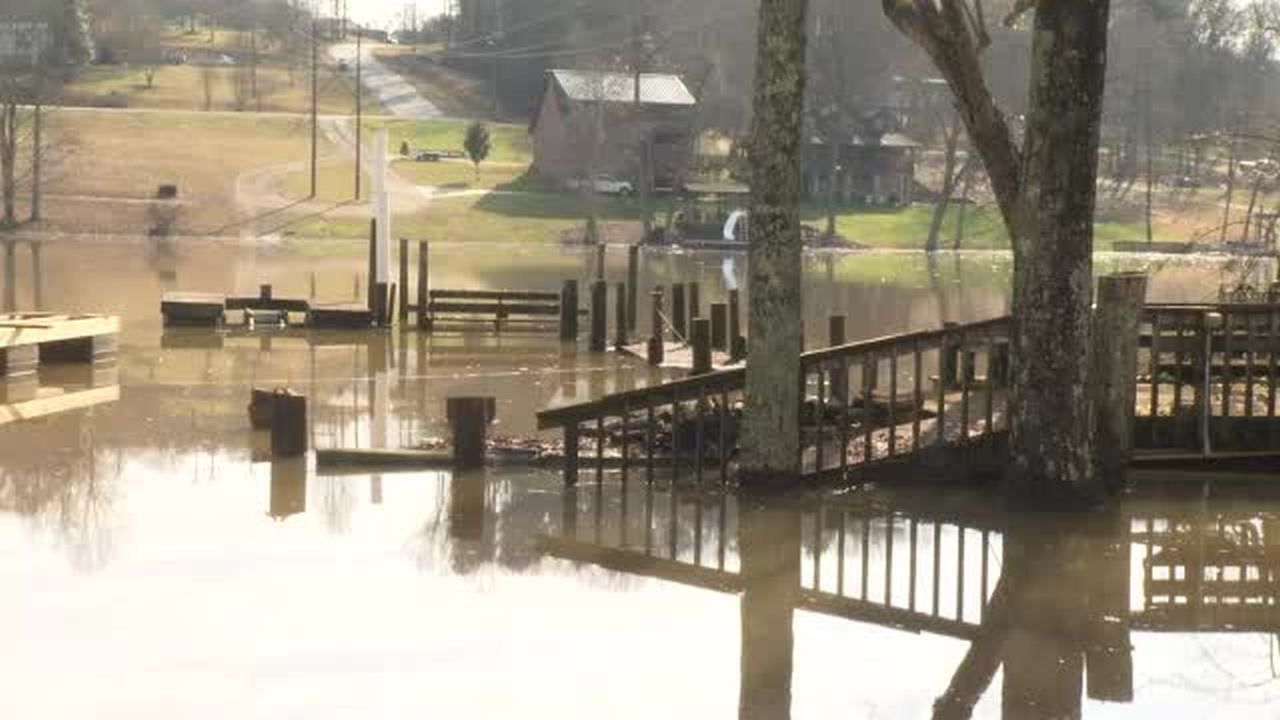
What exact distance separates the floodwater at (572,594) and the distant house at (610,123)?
7371 centimetres

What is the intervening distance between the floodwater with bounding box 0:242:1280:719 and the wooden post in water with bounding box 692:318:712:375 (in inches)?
161

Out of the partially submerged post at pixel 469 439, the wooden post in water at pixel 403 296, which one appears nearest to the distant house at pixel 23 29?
the wooden post in water at pixel 403 296

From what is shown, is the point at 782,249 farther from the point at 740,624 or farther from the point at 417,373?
the point at 417,373

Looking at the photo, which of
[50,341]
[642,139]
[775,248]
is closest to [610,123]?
[642,139]

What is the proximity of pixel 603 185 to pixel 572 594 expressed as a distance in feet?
271

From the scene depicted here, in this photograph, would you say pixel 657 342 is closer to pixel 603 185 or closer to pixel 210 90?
pixel 603 185

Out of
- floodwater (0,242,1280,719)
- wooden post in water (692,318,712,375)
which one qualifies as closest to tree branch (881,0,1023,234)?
floodwater (0,242,1280,719)

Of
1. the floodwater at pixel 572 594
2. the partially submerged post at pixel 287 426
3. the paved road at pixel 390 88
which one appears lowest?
the floodwater at pixel 572 594

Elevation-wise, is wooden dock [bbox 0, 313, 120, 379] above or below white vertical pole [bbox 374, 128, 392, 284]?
below

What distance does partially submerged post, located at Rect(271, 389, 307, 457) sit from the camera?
2098cm

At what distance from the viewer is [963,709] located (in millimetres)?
11867

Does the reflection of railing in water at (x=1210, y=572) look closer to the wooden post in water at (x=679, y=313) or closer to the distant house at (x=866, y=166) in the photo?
the wooden post in water at (x=679, y=313)

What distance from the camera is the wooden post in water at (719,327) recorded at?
34812mm

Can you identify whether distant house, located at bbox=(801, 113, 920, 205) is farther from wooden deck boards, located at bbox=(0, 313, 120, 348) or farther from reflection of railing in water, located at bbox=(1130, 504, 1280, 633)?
reflection of railing in water, located at bbox=(1130, 504, 1280, 633)
